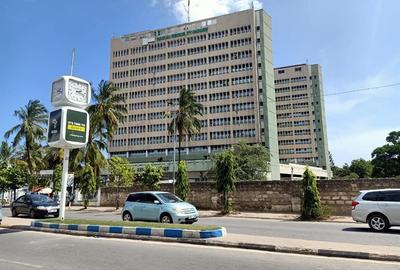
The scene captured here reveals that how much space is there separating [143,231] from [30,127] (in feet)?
142

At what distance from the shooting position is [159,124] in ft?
316

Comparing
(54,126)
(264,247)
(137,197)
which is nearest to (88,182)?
(137,197)

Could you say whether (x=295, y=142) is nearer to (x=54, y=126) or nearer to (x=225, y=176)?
(x=225, y=176)

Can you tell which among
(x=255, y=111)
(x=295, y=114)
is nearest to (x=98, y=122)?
(x=255, y=111)

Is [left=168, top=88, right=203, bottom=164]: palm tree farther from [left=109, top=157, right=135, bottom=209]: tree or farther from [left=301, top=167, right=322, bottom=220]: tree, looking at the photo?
[left=301, top=167, right=322, bottom=220]: tree

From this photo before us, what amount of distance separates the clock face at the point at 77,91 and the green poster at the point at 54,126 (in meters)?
0.89

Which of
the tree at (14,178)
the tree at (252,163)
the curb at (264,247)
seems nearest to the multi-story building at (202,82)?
the tree at (252,163)

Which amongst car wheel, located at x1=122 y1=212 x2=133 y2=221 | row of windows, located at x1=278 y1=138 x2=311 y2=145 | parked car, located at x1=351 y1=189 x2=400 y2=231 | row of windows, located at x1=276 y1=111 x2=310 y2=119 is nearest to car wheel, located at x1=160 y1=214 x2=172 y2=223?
car wheel, located at x1=122 y1=212 x2=133 y2=221

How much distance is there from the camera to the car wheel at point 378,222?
45.9 ft

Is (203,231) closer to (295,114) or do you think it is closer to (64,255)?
(64,255)

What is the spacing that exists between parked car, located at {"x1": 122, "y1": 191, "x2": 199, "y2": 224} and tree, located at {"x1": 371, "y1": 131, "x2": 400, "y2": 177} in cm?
6672

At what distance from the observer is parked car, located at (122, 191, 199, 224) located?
1598 centimetres

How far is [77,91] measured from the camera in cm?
1677

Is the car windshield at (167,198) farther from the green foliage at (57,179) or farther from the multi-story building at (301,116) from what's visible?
the multi-story building at (301,116)
